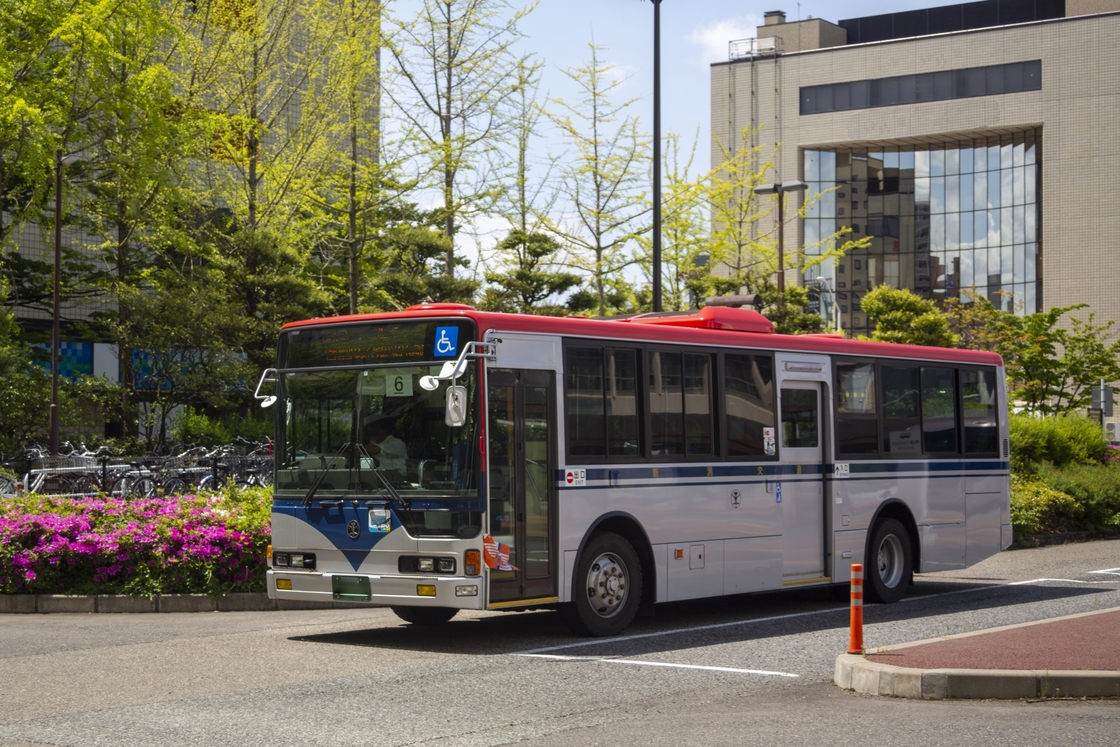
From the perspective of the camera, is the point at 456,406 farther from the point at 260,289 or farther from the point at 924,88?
the point at 924,88

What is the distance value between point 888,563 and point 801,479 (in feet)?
6.92

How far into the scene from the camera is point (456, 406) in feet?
35.2

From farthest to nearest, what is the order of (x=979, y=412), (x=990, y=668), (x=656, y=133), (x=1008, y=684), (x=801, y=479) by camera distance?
(x=656, y=133) → (x=979, y=412) → (x=801, y=479) → (x=990, y=668) → (x=1008, y=684)

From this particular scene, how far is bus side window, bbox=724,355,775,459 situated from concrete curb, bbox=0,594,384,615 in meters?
4.65

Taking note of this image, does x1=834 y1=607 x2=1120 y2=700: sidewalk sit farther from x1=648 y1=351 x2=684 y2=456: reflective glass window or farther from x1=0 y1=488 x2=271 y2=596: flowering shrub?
x1=0 y1=488 x2=271 y2=596: flowering shrub

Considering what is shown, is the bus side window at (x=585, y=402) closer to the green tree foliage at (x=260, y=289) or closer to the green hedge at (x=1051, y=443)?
the green hedge at (x=1051, y=443)

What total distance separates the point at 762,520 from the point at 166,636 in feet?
19.8

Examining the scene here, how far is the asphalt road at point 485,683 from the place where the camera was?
7.82 metres

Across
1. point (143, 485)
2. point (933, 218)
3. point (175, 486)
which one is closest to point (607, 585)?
point (175, 486)

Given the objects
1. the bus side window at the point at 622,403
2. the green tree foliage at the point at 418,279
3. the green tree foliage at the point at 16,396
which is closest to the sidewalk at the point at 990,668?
the bus side window at the point at 622,403

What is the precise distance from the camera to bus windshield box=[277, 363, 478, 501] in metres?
11.3

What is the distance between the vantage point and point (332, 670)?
33.5 ft

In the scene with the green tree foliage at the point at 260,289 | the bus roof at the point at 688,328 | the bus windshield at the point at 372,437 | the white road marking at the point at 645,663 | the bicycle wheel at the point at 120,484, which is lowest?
the white road marking at the point at 645,663

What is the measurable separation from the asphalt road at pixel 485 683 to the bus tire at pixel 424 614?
20 cm
